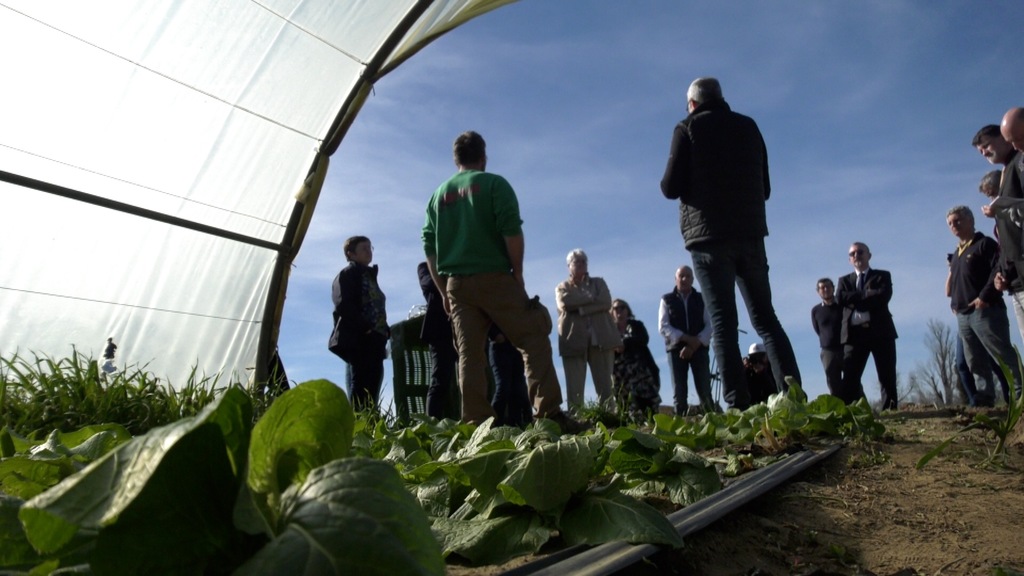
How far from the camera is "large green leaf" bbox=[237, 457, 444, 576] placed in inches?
33.9

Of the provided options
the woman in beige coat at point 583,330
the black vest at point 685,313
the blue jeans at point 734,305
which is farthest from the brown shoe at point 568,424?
the black vest at point 685,313

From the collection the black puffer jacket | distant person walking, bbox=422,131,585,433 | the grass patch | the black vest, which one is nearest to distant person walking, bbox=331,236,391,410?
distant person walking, bbox=422,131,585,433

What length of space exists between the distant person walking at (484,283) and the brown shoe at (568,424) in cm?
1

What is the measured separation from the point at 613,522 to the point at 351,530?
2.75 feet

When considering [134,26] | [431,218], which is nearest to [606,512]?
[431,218]

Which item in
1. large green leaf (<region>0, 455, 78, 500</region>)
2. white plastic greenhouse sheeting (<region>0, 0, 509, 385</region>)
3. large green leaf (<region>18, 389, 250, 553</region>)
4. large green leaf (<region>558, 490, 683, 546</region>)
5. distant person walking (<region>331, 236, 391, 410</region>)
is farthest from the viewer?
distant person walking (<region>331, 236, 391, 410</region>)

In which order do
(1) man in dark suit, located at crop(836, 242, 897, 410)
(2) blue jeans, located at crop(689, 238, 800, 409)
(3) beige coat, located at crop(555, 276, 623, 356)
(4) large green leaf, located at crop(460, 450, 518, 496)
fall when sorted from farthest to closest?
(3) beige coat, located at crop(555, 276, 623, 356) < (1) man in dark suit, located at crop(836, 242, 897, 410) < (2) blue jeans, located at crop(689, 238, 800, 409) < (4) large green leaf, located at crop(460, 450, 518, 496)

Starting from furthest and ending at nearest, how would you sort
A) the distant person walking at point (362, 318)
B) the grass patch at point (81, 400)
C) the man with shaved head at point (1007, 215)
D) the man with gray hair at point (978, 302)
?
the man with gray hair at point (978, 302), the distant person walking at point (362, 318), the man with shaved head at point (1007, 215), the grass patch at point (81, 400)

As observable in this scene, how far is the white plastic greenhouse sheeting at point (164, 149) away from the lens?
191 inches

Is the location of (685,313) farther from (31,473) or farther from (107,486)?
(107,486)

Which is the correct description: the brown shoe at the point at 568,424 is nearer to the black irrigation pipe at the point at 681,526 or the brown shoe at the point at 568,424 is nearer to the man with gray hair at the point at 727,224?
the man with gray hair at the point at 727,224

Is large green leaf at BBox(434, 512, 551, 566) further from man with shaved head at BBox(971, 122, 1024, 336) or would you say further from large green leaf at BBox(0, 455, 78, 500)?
man with shaved head at BBox(971, 122, 1024, 336)

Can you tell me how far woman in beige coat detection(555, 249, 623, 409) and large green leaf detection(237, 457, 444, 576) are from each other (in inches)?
261

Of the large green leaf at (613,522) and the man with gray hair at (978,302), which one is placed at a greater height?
the man with gray hair at (978,302)
